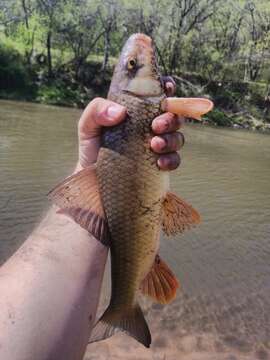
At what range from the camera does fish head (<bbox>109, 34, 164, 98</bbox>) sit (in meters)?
1.91

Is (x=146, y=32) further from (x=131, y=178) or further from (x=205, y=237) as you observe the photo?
(x=131, y=178)

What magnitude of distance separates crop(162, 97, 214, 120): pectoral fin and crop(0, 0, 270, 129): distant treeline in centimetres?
3308

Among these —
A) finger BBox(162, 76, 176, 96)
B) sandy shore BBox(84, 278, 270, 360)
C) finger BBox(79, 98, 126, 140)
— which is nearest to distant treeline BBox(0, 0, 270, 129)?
sandy shore BBox(84, 278, 270, 360)

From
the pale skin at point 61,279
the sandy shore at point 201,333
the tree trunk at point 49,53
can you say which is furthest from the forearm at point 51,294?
the tree trunk at point 49,53

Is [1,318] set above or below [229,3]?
below

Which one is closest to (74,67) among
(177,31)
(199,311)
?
(177,31)

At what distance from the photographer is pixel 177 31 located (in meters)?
40.8

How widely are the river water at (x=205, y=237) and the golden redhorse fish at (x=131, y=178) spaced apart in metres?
2.65

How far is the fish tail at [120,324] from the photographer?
2.21 m

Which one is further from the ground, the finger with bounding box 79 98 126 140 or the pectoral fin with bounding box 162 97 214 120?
the pectoral fin with bounding box 162 97 214 120

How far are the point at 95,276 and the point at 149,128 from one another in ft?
3.01

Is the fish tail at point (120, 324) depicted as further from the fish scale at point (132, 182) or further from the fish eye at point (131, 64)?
the fish eye at point (131, 64)

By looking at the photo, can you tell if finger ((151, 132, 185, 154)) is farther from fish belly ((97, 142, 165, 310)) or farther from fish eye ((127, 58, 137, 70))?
fish eye ((127, 58, 137, 70))

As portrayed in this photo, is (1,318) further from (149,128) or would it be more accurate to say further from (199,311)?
(199,311)
